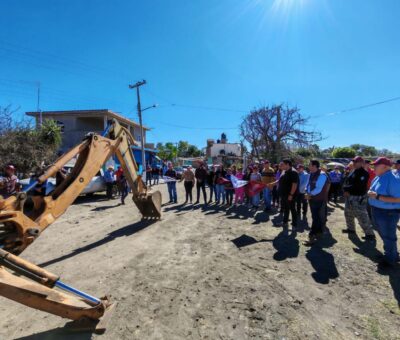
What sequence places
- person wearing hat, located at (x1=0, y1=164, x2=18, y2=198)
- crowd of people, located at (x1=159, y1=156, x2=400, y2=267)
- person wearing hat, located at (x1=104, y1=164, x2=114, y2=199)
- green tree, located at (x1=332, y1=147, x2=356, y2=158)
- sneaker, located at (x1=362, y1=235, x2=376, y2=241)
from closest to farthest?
crowd of people, located at (x1=159, y1=156, x2=400, y2=267), sneaker, located at (x1=362, y1=235, x2=376, y2=241), person wearing hat, located at (x1=0, y1=164, x2=18, y2=198), person wearing hat, located at (x1=104, y1=164, x2=114, y2=199), green tree, located at (x1=332, y1=147, x2=356, y2=158)

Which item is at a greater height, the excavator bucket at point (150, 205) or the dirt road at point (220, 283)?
the excavator bucket at point (150, 205)

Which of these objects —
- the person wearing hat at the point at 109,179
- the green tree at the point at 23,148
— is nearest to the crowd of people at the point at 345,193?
the person wearing hat at the point at 109,179

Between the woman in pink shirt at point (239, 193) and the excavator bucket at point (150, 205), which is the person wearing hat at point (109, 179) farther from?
the woman in pink shirt at point (239, 193)

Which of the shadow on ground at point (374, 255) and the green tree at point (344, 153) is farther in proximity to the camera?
the green tree at point (344, 153)

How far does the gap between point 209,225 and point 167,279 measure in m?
3.68

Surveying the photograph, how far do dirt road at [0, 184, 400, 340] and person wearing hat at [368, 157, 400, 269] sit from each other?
1.24ft

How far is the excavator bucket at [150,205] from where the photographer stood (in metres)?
8.06

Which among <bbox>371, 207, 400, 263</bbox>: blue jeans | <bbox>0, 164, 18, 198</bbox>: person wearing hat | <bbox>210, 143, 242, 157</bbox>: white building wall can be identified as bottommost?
<bbox>371, 207, 400, 263</bbox>: blue jeans

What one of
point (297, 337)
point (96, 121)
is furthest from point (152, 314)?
point (96, 121)

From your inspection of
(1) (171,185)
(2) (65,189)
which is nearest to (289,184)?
(2) (65,189)

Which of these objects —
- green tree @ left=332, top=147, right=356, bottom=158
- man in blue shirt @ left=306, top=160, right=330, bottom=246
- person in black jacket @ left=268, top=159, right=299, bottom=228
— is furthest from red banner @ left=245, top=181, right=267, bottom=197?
green tree @ left=332, top=147, right=356, bottom=158

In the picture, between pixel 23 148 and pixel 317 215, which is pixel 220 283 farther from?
pixel 23 148

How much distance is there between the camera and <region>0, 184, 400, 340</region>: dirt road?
121 inches

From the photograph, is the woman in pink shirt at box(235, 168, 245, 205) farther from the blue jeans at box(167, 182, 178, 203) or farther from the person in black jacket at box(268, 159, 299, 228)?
the person in black jacket at box(268, 159, 299, 228)
